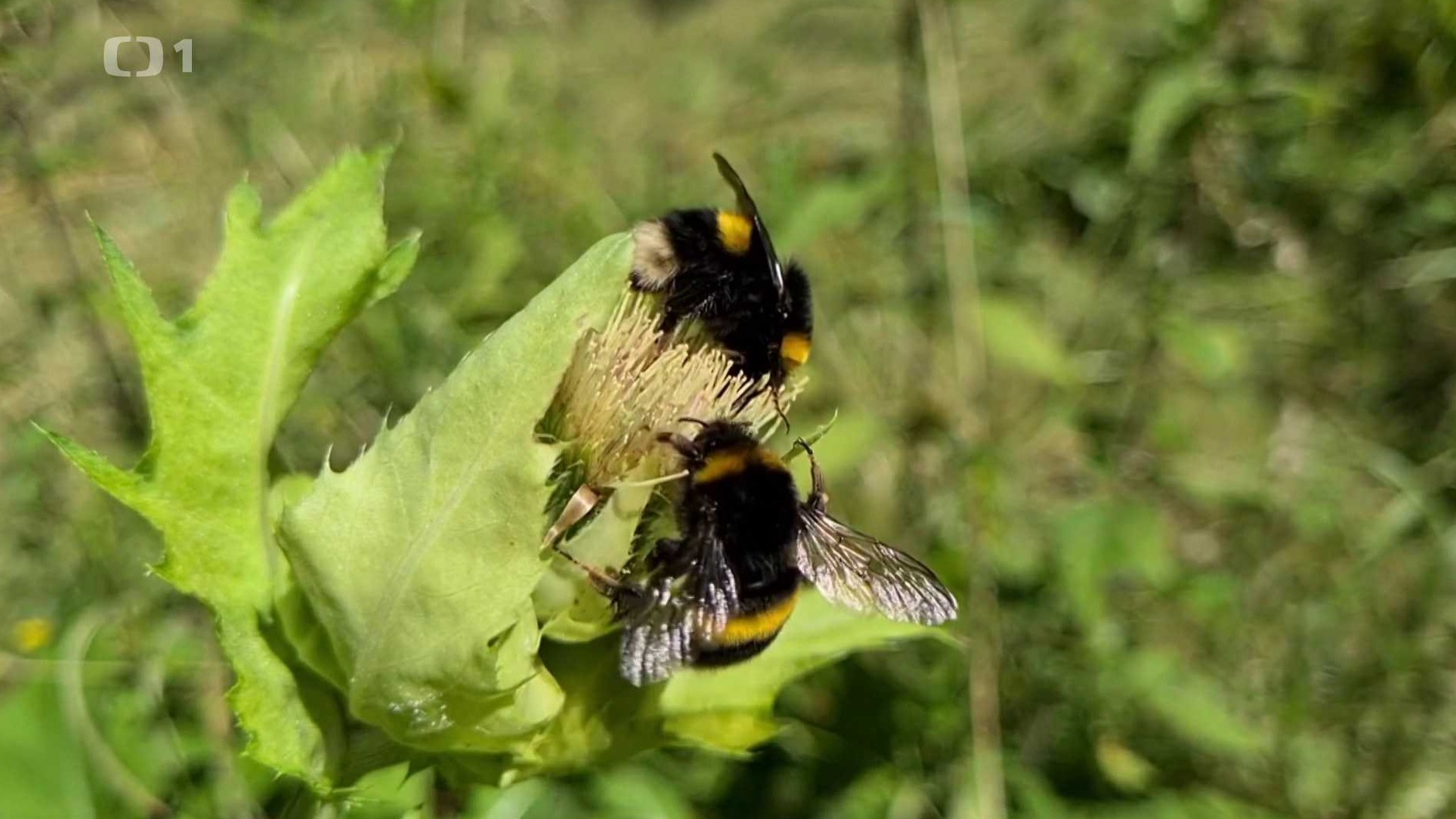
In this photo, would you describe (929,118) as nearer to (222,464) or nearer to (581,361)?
(581,361)

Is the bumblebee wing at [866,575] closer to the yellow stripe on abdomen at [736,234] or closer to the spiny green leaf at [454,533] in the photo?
the yellow stripe on abdomen at [736,234]

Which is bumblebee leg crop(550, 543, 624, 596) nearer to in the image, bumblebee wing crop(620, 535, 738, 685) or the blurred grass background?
bumblebee wing crop(620, 535, 738, 685)

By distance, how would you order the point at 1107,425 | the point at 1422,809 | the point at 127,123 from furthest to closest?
the point at 127,123
the point at 1107,425
the point at 1422,809

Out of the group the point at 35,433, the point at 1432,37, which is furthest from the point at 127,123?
the point at 1432,37

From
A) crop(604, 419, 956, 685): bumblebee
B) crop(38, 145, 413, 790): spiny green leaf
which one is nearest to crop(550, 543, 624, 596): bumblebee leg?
crop(604, 419, 956, 685): bumblebee

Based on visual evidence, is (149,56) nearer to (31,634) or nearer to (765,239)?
(31,634)

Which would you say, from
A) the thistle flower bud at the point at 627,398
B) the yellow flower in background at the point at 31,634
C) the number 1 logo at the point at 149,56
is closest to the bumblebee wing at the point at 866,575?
the thistle flower bud at the point at 627,398
